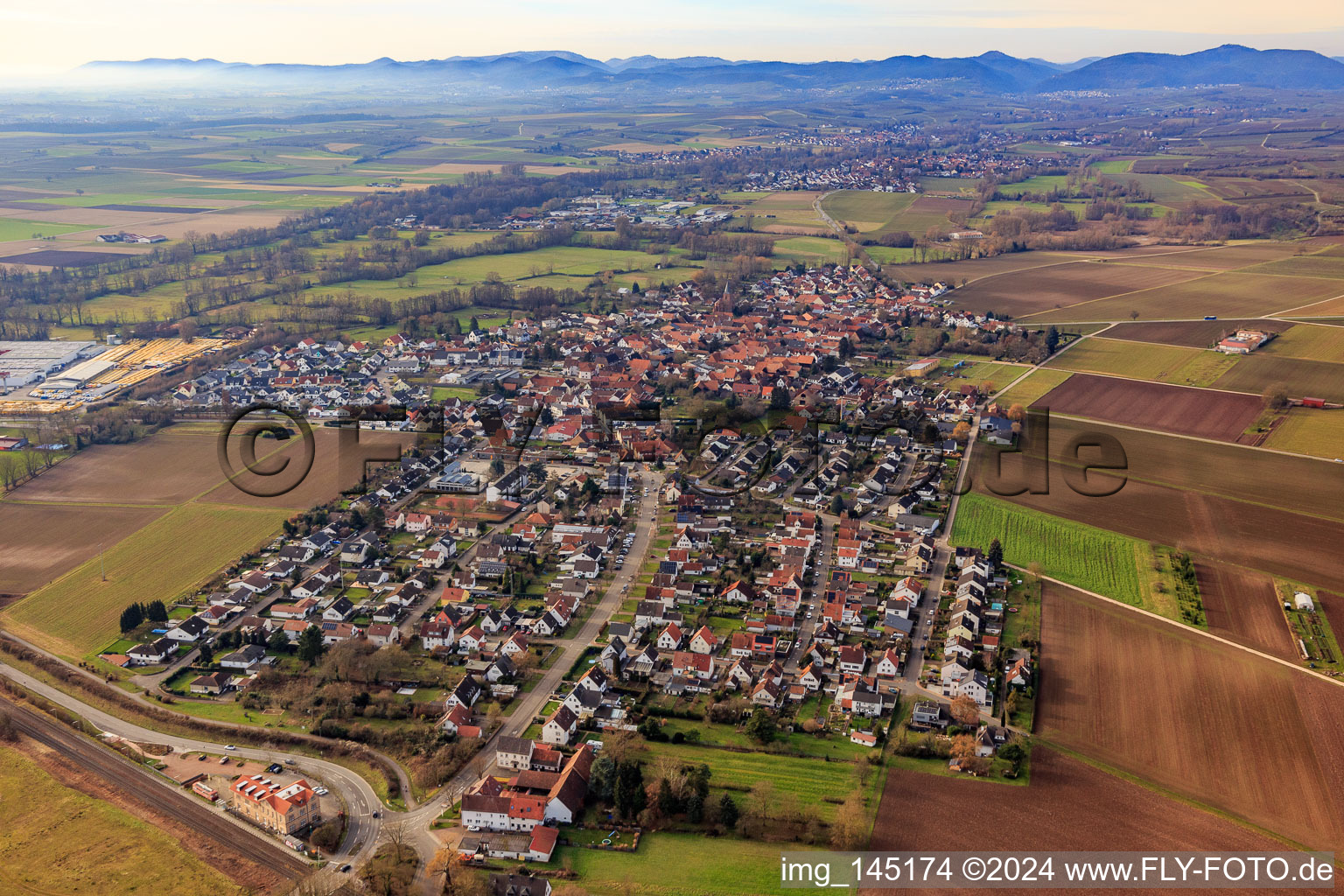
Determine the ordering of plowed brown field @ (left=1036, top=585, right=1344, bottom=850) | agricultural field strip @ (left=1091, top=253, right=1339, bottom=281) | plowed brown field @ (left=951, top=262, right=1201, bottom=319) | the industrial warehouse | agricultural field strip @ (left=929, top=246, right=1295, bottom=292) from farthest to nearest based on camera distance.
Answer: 1. agricultural field strip @ (left=929, top=246, right=1295, bottom=292)
2. agricultural field strip @ (left=1091, top=253, right=1339, bottom=281)
3. plowed brown field @ (left=951, top=262, right=1201, bottom=319)
4. the industrial warehouse
5. plowed brown field @ (left=1036, top=585, right=1344, bottom=850)

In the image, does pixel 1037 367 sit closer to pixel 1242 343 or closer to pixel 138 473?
pixel 1242 343

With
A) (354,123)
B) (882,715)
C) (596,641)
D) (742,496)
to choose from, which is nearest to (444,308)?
(742,496)

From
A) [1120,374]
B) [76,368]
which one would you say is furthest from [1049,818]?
[76,368]

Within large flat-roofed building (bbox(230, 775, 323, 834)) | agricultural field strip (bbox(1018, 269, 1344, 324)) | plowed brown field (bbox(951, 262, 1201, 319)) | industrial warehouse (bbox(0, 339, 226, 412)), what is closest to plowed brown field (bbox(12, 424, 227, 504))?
industrial warehouse (bbox(0, 339, 226, 412))

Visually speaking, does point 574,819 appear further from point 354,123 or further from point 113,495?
point 354,123

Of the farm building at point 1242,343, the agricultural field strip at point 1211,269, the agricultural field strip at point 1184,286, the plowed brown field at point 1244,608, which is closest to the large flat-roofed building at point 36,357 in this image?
the plowed brown field at point 1244,608

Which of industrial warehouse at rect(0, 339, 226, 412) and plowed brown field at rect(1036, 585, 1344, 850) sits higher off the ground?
industrial warehouse at rect(0, 339, 226, 412)

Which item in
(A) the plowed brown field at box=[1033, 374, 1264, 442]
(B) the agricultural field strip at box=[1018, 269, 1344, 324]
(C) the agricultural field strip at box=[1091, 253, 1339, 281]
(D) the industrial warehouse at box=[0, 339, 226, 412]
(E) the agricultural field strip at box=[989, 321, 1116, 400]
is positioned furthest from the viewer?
(C) the agricultural field strip at box=[1091, 253, 1339, 281]

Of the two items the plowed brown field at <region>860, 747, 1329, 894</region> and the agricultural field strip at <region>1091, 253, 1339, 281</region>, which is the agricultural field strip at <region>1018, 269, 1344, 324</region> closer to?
the agricultural field strip at <region>1091, 253, 1339, 281</region>
